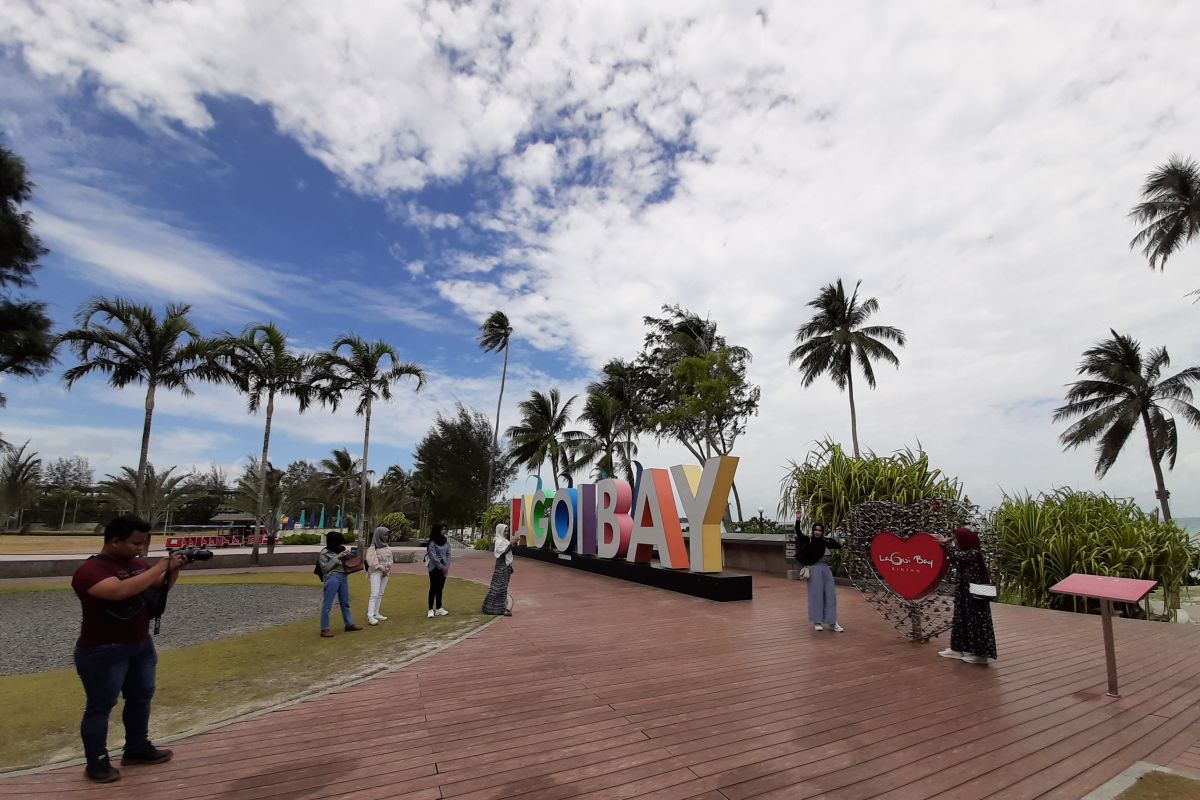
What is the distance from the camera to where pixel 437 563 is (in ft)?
29.5

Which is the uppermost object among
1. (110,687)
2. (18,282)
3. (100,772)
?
(18,282)

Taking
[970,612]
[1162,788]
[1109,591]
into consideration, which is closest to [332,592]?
[970,612]

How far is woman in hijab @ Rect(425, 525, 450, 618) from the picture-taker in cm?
888

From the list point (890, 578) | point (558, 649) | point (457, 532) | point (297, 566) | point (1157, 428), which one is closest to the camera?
point (558, 649)

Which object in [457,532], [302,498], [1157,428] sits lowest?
[457,532]

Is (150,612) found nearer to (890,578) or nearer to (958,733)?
(958,733)

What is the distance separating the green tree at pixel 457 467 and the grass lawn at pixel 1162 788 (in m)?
35.2

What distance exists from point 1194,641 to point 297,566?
76.4 ft

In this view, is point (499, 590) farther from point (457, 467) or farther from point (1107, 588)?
point (457, 467)

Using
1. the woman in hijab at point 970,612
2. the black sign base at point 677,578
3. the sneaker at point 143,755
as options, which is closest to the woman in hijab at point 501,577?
the black sign base at point 677,578

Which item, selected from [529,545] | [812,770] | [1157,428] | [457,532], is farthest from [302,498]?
[1157,428]

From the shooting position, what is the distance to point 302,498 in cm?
2536

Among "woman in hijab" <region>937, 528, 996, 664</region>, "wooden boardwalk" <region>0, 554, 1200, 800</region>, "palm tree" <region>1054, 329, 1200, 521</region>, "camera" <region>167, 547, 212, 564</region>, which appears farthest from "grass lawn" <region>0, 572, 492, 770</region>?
"palm tree" <region>1054, 329, 1200, 521</region>

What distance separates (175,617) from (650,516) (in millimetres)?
9177
